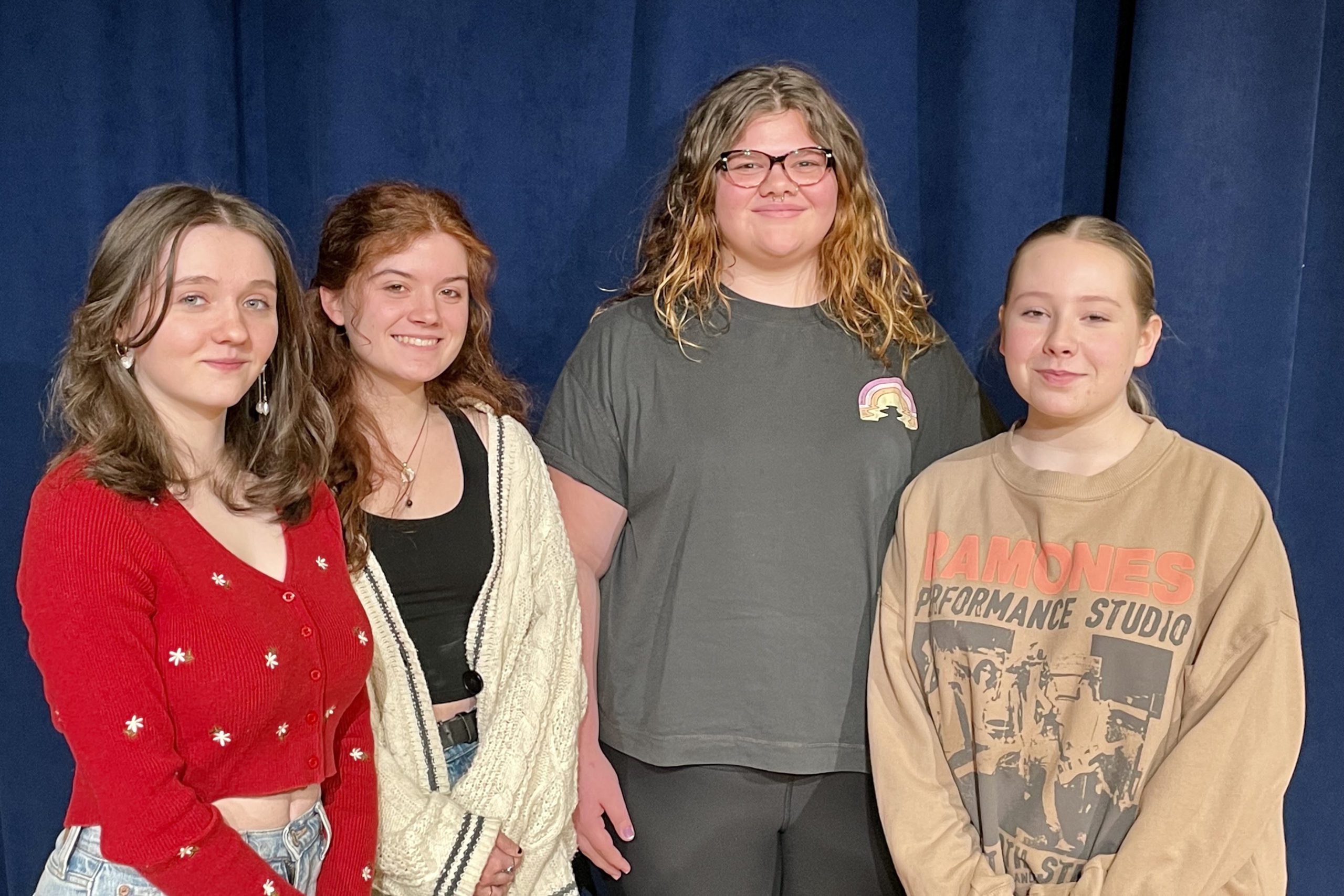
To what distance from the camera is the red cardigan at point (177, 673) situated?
1286 mm

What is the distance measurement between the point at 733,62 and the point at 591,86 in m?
0.28

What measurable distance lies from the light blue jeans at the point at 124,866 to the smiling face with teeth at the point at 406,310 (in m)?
0.64

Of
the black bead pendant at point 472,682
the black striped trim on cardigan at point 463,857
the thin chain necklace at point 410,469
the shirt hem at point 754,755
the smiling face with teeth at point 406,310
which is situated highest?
the smiling face with teeth at point 406,310

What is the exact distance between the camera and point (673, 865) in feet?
6.01

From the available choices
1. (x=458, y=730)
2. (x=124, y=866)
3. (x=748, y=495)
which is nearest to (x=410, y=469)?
(x=458, y=730)

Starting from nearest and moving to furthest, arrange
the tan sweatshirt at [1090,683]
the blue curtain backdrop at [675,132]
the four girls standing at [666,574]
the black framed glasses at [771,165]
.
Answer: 1. the four girls standing at [666,574]
2. the tan sweatshirt at [1090,683]
3. the black framed glasses at [771,165]
4. the blue curtain backdrop at [675,132]

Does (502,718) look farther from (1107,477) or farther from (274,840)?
(1107,477)

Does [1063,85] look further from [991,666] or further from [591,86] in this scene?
[991,666]

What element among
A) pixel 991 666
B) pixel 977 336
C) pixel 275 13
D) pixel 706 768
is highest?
pixel 275 13

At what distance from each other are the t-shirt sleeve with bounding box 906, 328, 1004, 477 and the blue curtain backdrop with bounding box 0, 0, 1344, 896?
316 millimetres

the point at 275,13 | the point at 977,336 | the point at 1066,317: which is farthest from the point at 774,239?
the point at 275,13

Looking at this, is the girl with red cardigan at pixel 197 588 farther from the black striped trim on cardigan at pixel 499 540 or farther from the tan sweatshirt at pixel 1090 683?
the tan sweatshirt at pixel 1090 683

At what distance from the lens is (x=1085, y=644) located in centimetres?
161

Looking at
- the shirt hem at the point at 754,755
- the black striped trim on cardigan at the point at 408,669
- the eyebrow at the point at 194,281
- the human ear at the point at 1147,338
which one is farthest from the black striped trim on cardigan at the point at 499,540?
the human ear at the point at 1147,338
